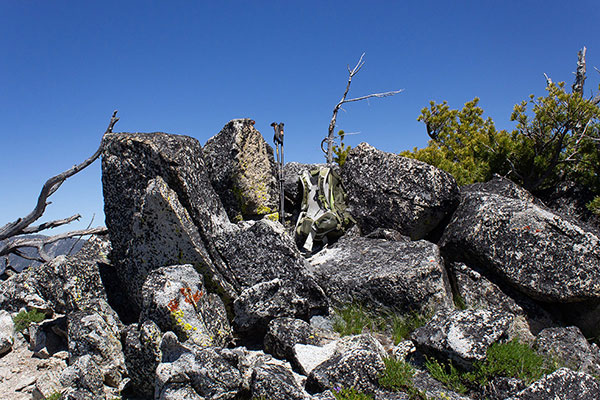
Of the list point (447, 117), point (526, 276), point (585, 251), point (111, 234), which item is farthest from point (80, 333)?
point (447, 117)

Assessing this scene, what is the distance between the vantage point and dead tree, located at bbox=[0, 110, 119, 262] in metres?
14.6

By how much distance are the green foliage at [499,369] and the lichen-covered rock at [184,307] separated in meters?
3.06

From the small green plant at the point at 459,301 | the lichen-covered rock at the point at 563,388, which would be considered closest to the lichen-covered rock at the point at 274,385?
the lichen-covered rock at the point at 563,388

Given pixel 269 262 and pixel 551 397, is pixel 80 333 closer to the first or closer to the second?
pixel 269 262

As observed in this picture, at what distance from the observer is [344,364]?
223 inches

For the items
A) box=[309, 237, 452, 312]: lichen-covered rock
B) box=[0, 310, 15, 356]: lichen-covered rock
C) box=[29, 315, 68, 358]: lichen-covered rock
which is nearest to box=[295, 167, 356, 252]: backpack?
box=[309, 237, 452, 312]: lichen-covered rock

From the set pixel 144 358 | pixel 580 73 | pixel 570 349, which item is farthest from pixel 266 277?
pixel 580 73

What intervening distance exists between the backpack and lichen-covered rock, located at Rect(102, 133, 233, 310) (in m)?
2.09

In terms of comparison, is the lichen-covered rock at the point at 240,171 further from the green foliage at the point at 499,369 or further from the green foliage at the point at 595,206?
the green foliage at the point at 595,206

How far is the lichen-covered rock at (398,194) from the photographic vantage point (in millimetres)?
8844

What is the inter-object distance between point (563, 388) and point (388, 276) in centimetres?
282

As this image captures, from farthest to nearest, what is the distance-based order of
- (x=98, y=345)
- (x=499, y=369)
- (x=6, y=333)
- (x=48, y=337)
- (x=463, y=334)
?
(x=6, y=333) < (x=48, y=337) < (x=98, y=345) < (x=463, y=334) < (x=499, y=369)

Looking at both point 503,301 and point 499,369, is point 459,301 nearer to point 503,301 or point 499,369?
point 503,301

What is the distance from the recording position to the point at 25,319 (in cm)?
839
